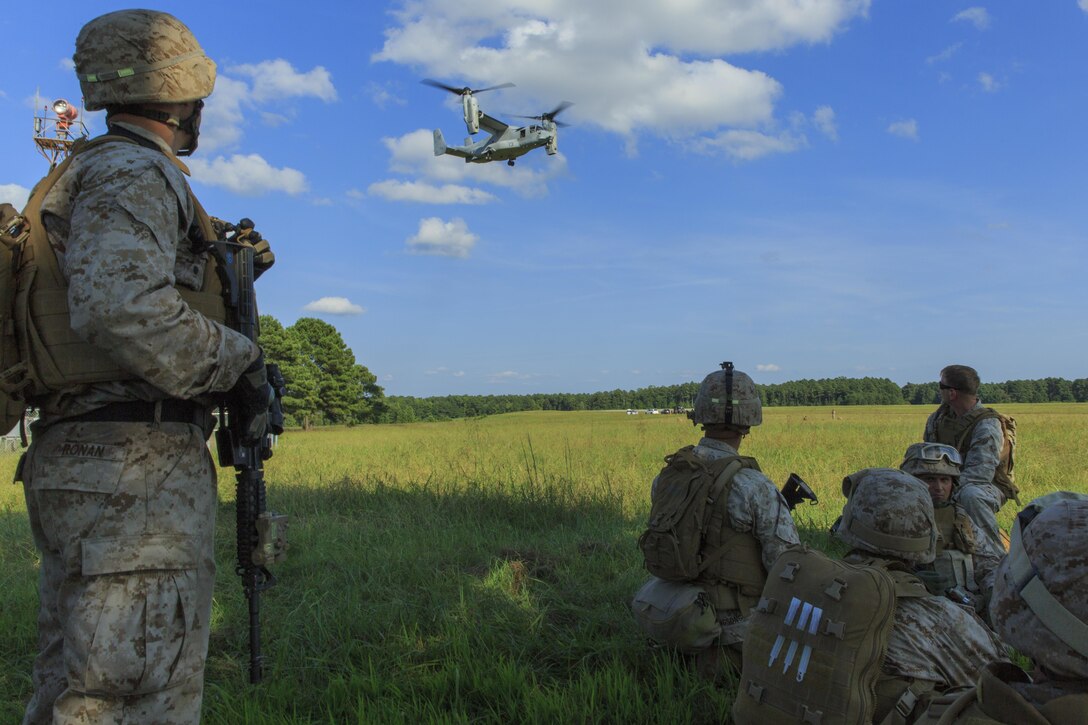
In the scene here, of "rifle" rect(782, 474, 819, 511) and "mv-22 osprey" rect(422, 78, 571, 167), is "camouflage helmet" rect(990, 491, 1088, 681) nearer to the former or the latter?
"rifle" rect(782, 474, 819, 511)

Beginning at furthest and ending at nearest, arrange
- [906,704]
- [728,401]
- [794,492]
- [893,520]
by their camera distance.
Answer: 1. [794,492]
2. [728,401]
3. [893,520]
4. [906,704]

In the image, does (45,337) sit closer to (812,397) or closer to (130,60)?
(130,60)

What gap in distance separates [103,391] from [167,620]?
28.9 inches

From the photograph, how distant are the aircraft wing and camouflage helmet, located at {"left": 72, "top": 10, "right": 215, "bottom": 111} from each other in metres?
30.2

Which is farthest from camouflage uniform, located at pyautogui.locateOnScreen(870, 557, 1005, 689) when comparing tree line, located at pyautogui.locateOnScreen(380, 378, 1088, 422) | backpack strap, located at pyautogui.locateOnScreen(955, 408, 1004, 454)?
tree line, located at pyautogui.locateOnScreen(380, 378, 1088, 422)

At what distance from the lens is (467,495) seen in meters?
8.91

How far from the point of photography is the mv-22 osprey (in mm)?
30688

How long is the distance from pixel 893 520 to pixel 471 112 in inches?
1198

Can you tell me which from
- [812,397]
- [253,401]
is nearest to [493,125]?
[253,401]

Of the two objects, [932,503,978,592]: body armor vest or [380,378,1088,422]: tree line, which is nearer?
[932,503,978,592]: body armor vest

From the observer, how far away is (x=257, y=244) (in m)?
2.90

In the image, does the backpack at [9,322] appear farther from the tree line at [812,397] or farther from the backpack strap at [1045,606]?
the tree line at [812,397]

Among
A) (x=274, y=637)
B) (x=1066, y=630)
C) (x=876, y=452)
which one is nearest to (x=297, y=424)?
(x=876, y=452)

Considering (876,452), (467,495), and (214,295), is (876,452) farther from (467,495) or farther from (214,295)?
(214,295)
